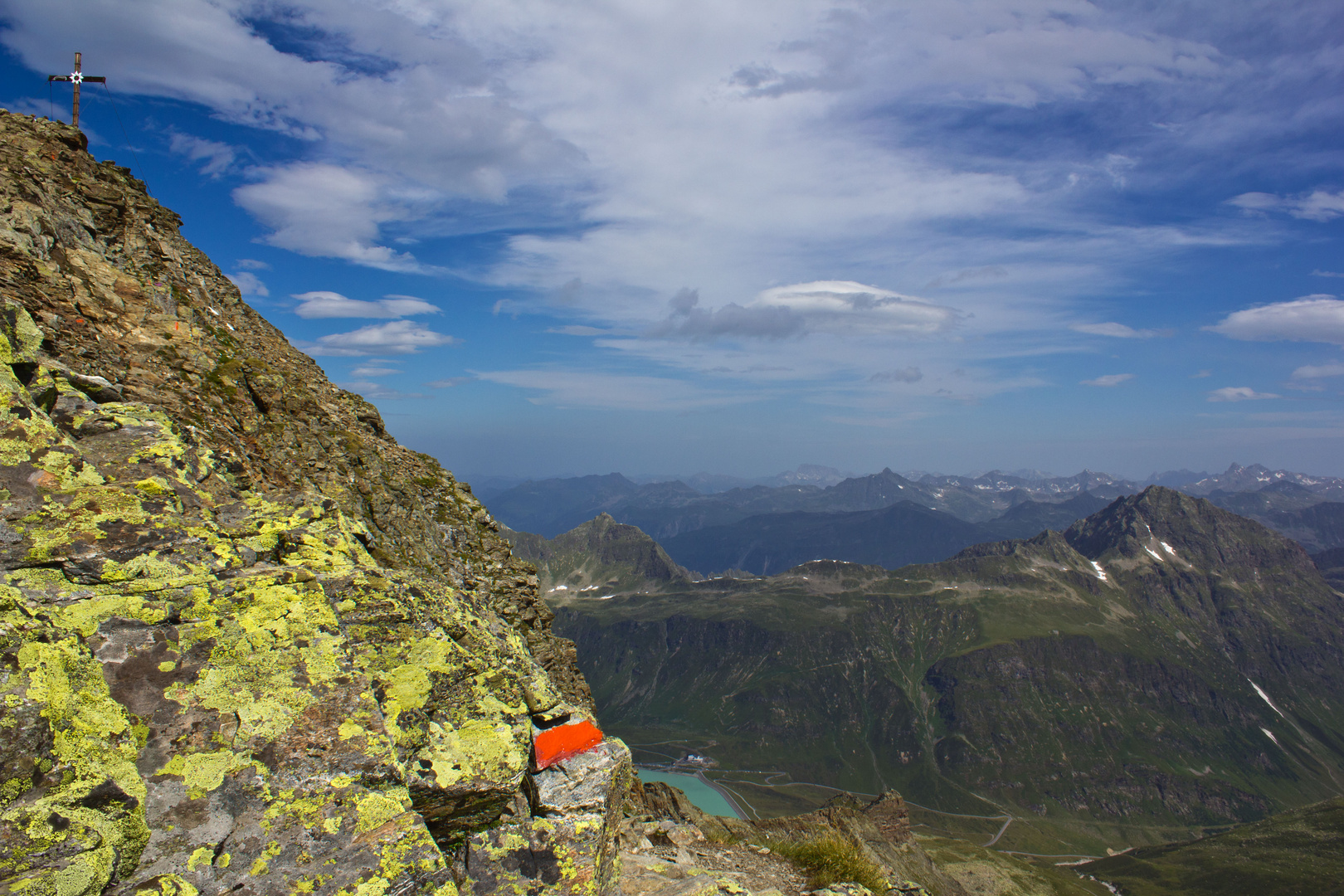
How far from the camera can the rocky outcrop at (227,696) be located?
5.77 meters

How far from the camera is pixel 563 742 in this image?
33.6 feet

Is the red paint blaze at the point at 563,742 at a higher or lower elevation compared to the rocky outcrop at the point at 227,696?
lower

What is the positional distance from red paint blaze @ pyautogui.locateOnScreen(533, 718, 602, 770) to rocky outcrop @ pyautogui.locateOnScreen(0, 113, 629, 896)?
0.12 metres

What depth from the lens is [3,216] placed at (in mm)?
15930

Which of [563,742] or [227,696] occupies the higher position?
[227,696]

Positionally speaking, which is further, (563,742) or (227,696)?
(563,742)

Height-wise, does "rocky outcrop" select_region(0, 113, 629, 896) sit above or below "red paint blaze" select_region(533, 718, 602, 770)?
above

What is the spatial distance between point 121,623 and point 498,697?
4634 mm

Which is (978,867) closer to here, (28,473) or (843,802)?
(843,802)

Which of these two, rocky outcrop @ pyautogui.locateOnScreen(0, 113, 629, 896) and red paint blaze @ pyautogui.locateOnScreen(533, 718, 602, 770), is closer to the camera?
rocky outcrop @ pyautogui.locateOnScreen(0, 113, 629, 896)

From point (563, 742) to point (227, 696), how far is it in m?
4.97

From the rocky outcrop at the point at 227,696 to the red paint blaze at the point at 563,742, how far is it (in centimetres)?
12

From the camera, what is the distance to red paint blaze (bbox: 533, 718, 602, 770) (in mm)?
9883

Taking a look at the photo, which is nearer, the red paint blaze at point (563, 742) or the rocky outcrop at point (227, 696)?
the rocky outcrop at point (227, 696)
